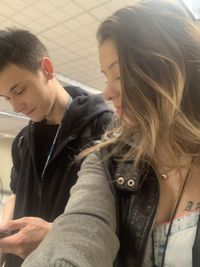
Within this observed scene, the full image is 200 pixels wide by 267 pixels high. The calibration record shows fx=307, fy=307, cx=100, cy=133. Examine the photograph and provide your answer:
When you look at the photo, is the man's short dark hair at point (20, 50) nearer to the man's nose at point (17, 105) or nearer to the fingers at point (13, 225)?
the man's nose at point (17, 105)

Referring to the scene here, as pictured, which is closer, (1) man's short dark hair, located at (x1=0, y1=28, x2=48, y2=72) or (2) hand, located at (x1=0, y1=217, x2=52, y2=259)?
(2) hand, located at (x1=0, y1=217, x2=52, y2=259)

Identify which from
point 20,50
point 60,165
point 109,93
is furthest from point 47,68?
point 109,93

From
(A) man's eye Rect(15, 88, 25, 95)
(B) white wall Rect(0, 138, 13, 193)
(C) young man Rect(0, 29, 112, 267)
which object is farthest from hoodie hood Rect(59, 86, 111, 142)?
(B) white wall Rect(0, 138, 13, 193)

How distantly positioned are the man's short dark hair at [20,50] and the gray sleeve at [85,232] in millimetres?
814

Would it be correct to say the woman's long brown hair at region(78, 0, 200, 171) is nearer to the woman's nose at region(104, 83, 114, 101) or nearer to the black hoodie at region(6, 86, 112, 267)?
the woman's nose at region(104, 83, 114, 101)

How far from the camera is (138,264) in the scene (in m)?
0.68

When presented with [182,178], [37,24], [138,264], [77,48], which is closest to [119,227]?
[138,264]

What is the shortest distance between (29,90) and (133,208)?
2.90ft

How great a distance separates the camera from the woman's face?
89 cm

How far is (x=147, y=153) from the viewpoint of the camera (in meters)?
0.80

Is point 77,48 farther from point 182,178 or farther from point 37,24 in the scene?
point 182,178

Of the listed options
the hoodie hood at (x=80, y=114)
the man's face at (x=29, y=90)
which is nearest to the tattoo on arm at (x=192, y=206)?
the hoodie hood at (x=80, y=114)

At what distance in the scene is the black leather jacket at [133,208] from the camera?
2.25 ft

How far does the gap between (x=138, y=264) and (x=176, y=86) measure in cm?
46
